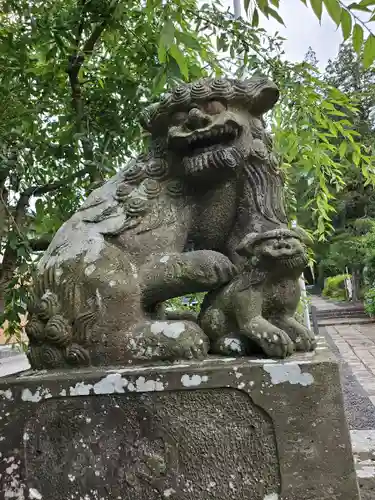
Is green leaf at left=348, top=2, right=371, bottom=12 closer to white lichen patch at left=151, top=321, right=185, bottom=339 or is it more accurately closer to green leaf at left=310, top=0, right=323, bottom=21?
green leaf at left=310, top=0, right=323, bottom=21

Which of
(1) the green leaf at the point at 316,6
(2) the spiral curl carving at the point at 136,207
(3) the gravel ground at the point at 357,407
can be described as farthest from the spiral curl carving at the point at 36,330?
(3) the gravel ground at the point at 357,407

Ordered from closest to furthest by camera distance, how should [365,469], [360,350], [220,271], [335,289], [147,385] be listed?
[147,385] → [220,271] → [365,469] → [360,350] → [335,289]

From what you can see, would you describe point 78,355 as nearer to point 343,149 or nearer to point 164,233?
point 164,233

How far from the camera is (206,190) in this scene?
1.85 m

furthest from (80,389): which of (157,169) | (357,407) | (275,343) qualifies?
(357,407)

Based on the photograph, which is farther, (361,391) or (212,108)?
(361,391)

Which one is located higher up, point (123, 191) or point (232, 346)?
point (123, 191)

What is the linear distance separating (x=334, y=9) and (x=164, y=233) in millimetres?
881

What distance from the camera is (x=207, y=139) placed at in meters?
1.78

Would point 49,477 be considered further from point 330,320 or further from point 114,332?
point 330,320

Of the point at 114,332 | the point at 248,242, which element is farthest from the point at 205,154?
the point at 114,332

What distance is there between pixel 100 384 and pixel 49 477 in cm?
30

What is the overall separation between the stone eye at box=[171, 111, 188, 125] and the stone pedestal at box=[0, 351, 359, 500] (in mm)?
842

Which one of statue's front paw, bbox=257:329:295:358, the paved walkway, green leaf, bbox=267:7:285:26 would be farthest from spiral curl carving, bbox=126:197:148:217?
the paved walkway
